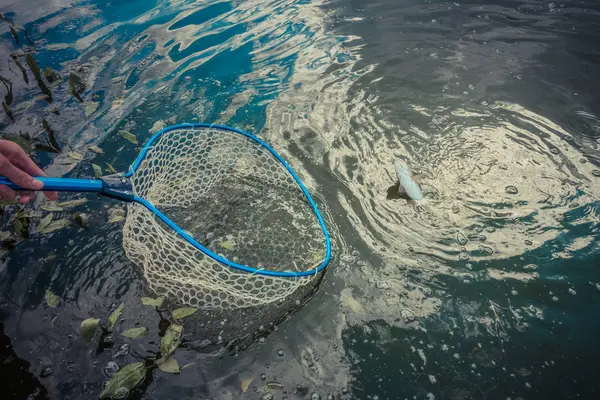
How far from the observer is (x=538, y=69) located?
5.07 meters

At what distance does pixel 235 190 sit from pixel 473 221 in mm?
2305

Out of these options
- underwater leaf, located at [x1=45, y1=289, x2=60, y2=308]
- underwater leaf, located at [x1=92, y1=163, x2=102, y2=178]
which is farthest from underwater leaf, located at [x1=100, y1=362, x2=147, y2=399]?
underwater leaf, located at [x1=92, y1=163, x2=102, y2=178]

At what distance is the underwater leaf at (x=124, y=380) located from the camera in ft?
7.38

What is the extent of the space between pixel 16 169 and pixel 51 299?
1.30 m

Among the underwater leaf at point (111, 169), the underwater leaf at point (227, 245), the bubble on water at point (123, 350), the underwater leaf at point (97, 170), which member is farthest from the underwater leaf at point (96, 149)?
the bubble on water at point (123, 350)

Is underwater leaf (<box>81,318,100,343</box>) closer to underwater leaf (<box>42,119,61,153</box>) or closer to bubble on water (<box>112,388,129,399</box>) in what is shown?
bubble on water (<box>112,388,129,399</box>)

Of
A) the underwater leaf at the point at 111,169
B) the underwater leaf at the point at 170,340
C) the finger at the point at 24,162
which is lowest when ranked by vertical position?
the underwater leaf at the point at 170,340

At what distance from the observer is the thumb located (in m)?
1.95

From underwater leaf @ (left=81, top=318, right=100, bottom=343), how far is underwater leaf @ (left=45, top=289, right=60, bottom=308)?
1.73 feet

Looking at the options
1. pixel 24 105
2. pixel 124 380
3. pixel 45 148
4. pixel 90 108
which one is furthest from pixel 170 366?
pixel 24 105

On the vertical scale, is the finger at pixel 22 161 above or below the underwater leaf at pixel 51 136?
above

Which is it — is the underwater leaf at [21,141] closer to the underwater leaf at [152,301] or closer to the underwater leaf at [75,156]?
the underwater leaf at [75,156]

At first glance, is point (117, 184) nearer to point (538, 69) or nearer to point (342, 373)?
point (342, 373)

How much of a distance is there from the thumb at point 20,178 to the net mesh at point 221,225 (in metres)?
0.55
